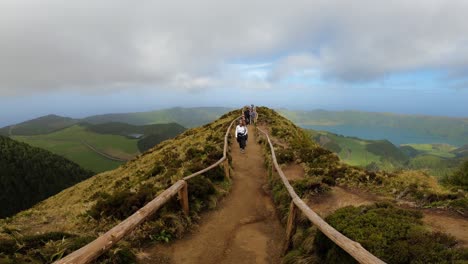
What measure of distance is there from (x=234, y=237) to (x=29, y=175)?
123083 mm

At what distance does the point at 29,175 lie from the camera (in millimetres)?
104125

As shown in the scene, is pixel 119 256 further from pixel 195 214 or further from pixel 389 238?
pixel 389 238

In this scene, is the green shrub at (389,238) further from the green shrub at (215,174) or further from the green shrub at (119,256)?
the green shrub at (215,174)

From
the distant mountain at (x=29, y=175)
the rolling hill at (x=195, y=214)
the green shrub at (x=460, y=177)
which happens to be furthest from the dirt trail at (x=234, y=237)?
the distant mountain at (x=29, y=175)

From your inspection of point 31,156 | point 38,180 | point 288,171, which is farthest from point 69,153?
point 288,171

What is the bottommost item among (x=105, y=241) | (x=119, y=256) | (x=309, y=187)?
(x=309, y=187)

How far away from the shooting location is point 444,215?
7570 millimetres

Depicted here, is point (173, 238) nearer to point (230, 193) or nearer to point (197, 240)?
point (197, 240)

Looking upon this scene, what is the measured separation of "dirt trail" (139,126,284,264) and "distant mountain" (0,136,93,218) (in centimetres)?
10718

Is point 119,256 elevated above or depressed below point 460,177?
above

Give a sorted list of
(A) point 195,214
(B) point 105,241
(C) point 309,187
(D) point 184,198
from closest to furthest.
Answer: (B) point 105,241, (D) point 184,198, (A) point 195,214, (C) point 309,187

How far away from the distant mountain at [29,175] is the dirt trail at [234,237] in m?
107

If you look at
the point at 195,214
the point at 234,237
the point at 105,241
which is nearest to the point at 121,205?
the point at 195,214

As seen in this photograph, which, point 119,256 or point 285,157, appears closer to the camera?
point 119,256
